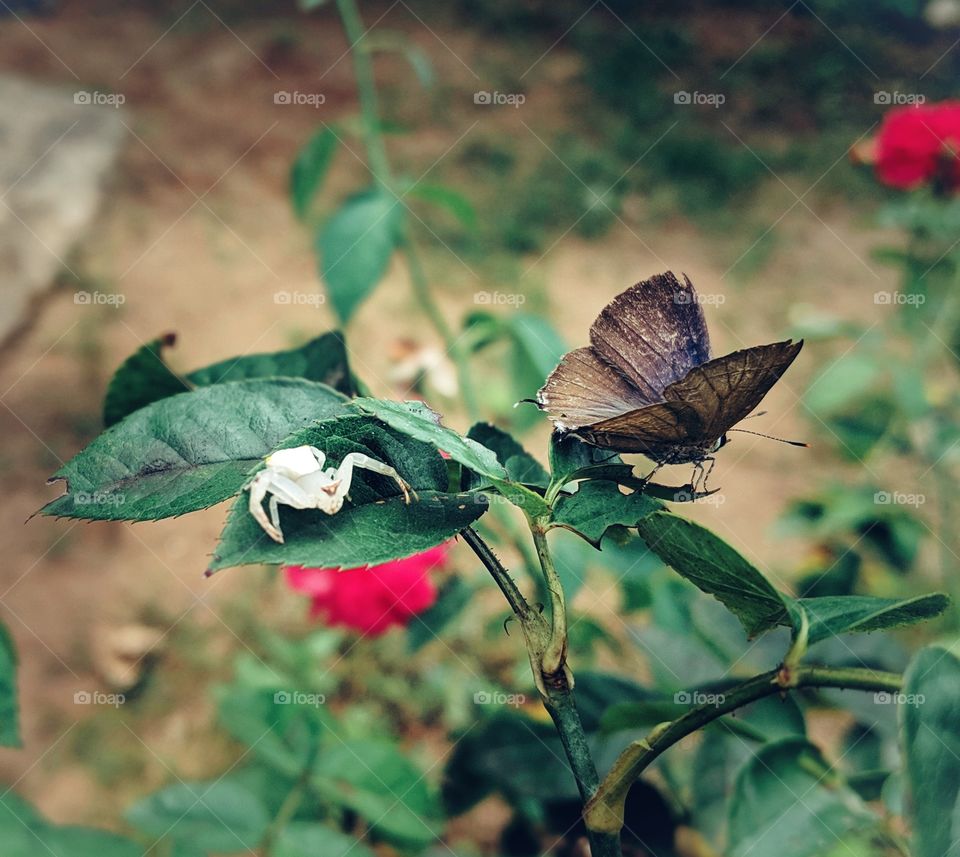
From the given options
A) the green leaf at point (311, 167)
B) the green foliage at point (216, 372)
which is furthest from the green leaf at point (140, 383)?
the green leaf at point (311, 167)

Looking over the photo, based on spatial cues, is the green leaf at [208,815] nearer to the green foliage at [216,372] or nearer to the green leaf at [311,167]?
the green foliage at [216,372]

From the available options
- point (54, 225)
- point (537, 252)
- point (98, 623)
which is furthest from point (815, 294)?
point (54, 225)

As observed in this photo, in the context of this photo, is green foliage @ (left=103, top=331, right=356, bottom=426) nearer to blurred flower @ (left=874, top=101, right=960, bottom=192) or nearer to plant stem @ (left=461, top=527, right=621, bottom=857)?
plant stem @ (left=461, top=527, right=621, bottom=857)

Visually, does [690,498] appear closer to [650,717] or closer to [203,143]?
[650,717]

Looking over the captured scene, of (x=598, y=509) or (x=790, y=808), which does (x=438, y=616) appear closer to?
(x=790, y=808)

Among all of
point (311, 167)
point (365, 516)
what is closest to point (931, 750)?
point (365, 516)

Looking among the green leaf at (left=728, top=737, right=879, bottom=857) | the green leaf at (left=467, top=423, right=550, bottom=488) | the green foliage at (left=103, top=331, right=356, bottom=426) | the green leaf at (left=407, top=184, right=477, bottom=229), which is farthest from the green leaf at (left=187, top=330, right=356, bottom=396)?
the green leaf at (left=407, top=184, right=477, bottom=229)
